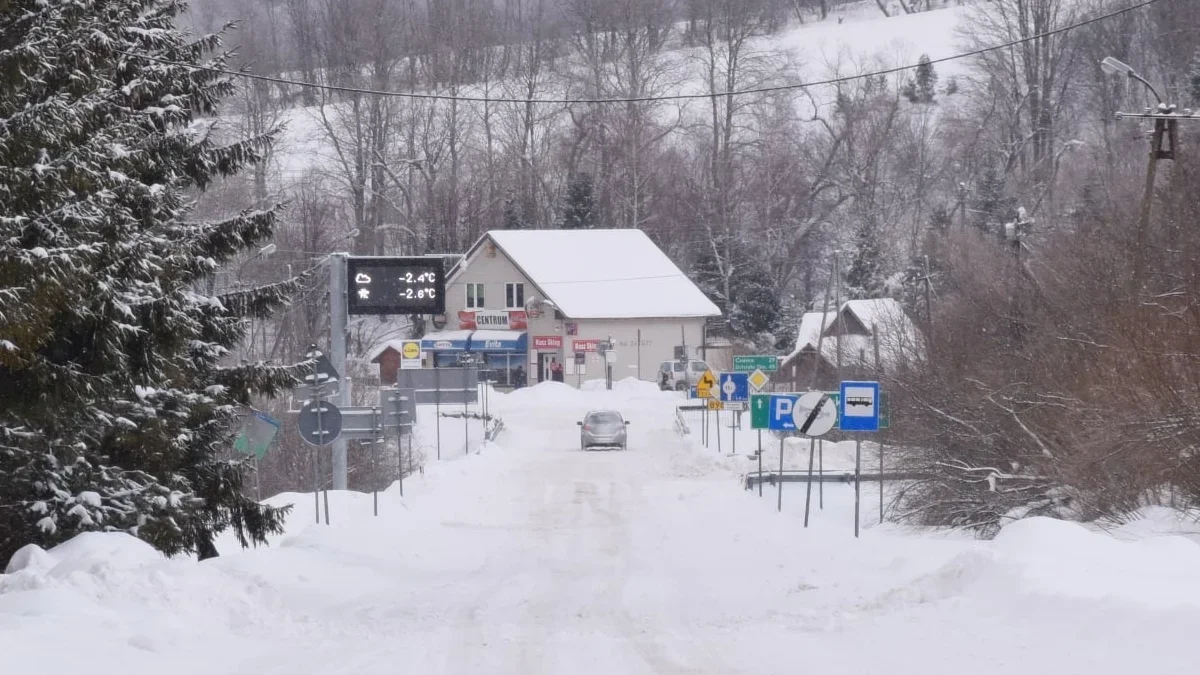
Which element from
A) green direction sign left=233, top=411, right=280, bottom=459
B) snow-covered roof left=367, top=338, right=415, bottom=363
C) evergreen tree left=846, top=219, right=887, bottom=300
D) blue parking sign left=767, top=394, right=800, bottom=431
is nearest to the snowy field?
green direction sign left=233, top=411, right=280, bottom=459

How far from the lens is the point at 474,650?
32.3ft

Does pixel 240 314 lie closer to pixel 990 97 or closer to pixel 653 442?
pixel 653 442

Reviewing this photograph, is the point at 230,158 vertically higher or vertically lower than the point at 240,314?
higher

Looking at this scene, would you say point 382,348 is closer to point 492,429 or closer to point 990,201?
point 492,429

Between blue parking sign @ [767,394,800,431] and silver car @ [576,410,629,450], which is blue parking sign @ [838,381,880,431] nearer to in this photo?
blue parking sign @ [767,394,800,431]

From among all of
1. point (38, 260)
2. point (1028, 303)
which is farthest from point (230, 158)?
point (1028, 303)

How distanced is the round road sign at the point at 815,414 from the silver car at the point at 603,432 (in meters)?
23.8

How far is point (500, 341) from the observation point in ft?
234

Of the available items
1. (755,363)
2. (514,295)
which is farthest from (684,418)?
(514,295)

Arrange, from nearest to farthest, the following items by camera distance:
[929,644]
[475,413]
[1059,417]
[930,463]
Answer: [929,644], [1059,417], [930,463], [475,413]

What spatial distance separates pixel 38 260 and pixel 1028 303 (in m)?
18.1

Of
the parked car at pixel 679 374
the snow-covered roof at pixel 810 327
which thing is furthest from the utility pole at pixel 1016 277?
the parked car at pixel 679 374

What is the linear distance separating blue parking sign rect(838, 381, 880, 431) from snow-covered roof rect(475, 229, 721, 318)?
51.3 m

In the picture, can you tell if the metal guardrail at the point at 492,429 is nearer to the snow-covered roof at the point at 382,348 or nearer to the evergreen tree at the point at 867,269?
the snow-covered roof at the point at 382,348
